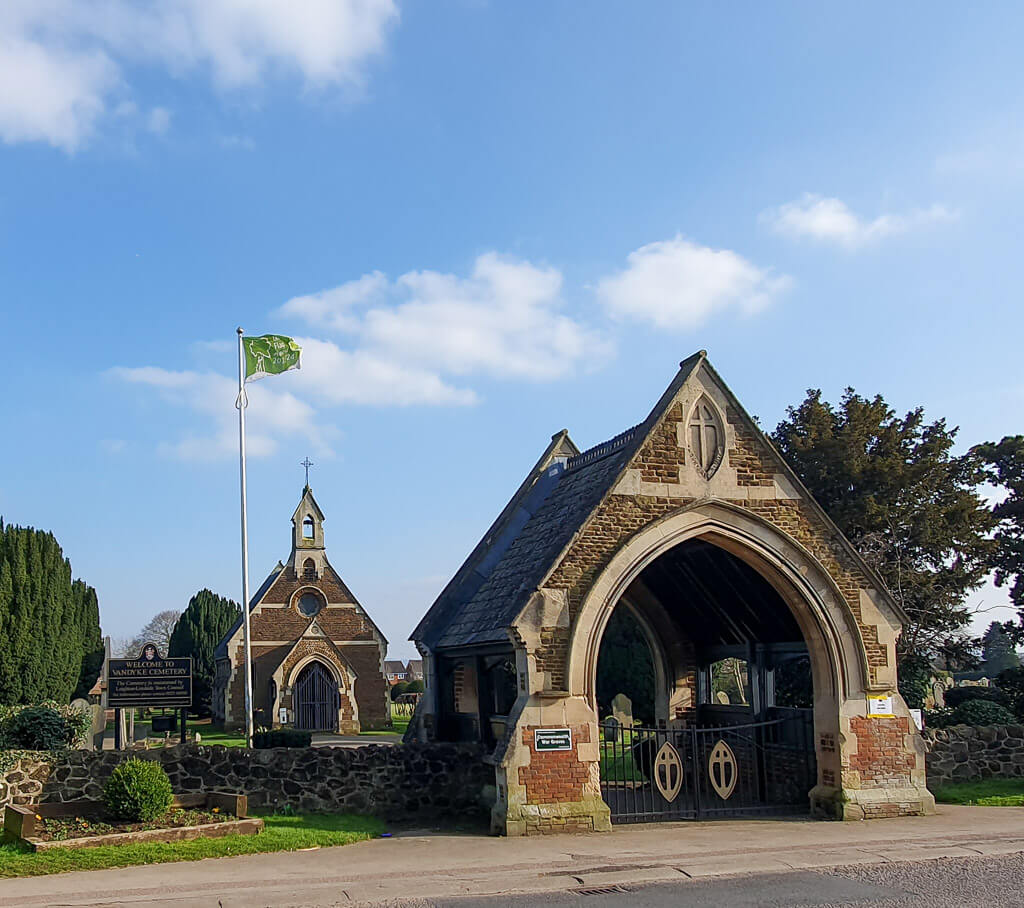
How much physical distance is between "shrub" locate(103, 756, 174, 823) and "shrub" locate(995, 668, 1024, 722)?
1898 cm

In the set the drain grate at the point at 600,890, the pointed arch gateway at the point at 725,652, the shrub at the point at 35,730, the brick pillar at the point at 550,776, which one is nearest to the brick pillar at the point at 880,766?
the pointed arch gateway at the point at 725,652

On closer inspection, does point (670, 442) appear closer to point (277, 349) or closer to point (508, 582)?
point (508, 582)

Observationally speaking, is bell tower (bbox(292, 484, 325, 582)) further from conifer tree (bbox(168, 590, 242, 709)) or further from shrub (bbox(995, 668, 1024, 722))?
shrub (bbox(995, 668, 1024, 722))

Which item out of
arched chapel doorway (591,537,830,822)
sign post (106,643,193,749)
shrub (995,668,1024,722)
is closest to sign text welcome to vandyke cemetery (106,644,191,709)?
sign post (106,643,193,749)

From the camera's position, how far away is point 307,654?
46031 mm

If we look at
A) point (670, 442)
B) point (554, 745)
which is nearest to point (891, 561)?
point (670, 442)

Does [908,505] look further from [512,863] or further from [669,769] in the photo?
[512,863]

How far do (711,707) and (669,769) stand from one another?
457 cm

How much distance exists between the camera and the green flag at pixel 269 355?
86.4 feet

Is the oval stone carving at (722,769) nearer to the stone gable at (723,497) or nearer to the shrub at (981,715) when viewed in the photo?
the stone gable at (723,497)

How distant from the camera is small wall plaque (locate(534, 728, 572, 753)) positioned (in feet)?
48.7

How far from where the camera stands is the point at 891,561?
1207 inches

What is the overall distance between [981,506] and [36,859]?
28.2 m

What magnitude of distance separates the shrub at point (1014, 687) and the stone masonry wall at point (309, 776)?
13998 mm
